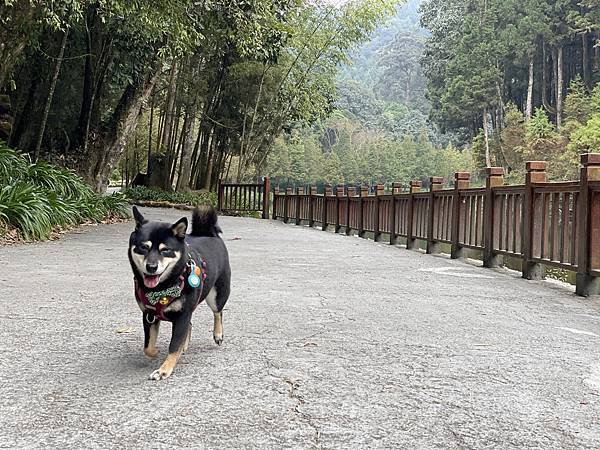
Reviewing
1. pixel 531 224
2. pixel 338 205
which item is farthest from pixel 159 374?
pixel 338 205

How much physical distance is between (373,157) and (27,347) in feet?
171

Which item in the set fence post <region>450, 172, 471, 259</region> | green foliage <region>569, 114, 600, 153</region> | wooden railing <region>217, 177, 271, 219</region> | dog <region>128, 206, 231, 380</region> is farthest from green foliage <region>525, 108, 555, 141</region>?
dog <region>128, 206, 231, 380</region>

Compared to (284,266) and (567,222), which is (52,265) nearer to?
(284,266)

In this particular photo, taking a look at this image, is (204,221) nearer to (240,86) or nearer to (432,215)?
(432,215)

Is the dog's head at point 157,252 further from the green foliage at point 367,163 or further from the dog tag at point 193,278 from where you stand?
the green foliage at point 367,163

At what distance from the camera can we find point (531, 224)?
18.6 ft

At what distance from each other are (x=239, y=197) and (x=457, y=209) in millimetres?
12582

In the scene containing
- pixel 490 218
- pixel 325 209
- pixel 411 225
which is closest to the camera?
pixel 490 218

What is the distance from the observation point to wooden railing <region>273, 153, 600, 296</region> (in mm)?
4824

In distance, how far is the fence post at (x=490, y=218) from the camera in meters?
6.58

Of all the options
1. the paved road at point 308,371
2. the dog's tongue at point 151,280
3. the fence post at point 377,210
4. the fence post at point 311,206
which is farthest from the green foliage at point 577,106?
the dog's tongue at point 151,280

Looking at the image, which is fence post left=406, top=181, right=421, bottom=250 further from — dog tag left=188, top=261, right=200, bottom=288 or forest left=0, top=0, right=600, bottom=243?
dog tag left=188, top=261, right=200, bottom=288

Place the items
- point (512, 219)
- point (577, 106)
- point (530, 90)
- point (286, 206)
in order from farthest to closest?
point (530, 90), point (577, 106), point (286, 206), point (512, 219)

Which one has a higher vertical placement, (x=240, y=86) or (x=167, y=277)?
(x=240, y=86)
